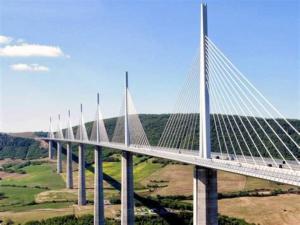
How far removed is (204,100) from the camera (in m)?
31.6

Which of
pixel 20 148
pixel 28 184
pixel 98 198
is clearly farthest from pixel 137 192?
pixel 20 148

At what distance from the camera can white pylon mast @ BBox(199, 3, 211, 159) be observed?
31359 mm

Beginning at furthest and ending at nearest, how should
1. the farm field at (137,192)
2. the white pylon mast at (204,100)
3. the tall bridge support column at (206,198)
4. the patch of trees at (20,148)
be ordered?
the patch of trees at (20,148) < the farm field at (137,192) < the tall bridge support column at (206,198) < the white pylon mast at (204,100)

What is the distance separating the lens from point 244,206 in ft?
226

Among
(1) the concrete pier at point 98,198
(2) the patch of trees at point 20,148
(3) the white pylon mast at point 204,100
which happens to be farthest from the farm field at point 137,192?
(2) the patch of trees at point 20,148

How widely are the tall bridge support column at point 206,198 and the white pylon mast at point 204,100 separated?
4.76 ft

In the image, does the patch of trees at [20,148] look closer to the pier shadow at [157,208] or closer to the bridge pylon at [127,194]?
the pier shadow at [157,208]

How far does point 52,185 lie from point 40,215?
35172 mm

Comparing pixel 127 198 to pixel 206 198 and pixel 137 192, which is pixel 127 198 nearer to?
pixel 206 198

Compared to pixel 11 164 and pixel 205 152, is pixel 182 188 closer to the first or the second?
pixel 205 152

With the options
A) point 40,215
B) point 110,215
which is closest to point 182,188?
point 110,215

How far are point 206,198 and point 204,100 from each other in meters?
7.10

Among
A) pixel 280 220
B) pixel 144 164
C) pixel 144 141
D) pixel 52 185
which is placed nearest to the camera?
pixel 144 141

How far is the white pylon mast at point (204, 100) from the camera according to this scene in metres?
31.4
